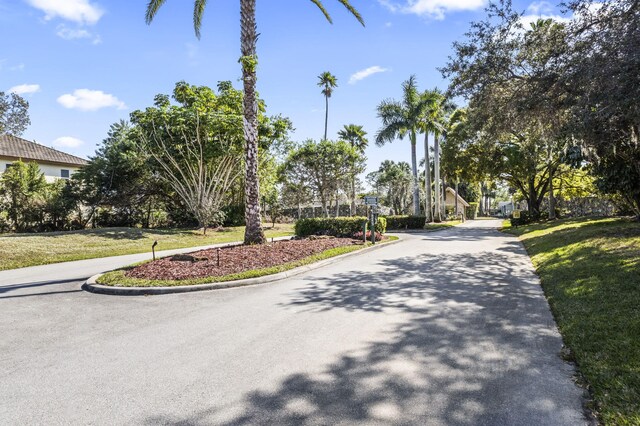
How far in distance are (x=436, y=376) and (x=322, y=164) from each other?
3375cm

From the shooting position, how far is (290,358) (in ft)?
14.5

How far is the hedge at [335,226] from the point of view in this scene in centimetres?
2045

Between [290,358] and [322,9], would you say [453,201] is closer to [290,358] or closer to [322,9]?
[322,9]

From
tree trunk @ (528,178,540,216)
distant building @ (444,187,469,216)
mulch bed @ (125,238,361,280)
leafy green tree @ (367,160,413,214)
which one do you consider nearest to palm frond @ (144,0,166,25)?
mulch bed @ (125,238,361,280)

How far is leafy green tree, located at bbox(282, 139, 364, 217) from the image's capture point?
36.6 metres

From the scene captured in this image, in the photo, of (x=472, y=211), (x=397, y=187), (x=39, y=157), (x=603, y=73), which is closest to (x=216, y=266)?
(x=603, y=73)

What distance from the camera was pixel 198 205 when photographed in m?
24.5

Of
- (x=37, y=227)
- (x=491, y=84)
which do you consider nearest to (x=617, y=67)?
(x=491, y=84)

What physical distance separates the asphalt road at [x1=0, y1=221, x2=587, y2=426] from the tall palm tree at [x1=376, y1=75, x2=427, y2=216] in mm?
28827

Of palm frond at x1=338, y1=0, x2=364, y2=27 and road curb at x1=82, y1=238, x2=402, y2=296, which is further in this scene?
palm frond at x1=338, y1=0, x2=364, y2=27

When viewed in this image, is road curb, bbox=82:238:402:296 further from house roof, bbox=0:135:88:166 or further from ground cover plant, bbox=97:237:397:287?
house roof, bbox=0:135:88:166

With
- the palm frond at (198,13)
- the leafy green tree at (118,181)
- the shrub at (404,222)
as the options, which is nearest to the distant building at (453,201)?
the shrub at (404,222)

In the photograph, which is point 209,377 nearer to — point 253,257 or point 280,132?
point 253,257

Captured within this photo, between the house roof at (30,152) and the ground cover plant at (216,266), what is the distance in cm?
3332
